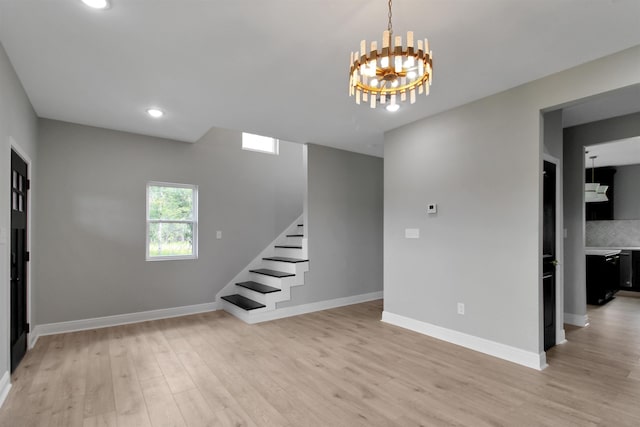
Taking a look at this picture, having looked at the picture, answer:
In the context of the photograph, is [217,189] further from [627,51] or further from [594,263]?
[594,263]

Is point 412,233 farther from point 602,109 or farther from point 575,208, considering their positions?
point 602,109

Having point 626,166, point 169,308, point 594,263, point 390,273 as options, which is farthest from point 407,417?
point 626,166

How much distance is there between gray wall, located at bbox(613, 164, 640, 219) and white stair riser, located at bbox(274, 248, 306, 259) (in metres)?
7.14

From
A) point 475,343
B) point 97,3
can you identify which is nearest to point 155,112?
point 97,3

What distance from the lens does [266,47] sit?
2.54 metres

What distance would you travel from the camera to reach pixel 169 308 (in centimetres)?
490

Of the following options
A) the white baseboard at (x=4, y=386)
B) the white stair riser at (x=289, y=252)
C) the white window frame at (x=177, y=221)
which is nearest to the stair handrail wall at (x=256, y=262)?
the white stair riser at (x=289, y=252)

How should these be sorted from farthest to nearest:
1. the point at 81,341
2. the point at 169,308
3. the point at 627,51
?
the point at 169,308 → the point at 81,341 → the point at 627,51

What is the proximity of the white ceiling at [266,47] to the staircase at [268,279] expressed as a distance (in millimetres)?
2419

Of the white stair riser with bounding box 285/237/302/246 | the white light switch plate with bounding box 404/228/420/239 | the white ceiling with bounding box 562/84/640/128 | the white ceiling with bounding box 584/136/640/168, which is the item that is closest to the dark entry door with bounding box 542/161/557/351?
the white ceiling with bounding box 562/84/640/128

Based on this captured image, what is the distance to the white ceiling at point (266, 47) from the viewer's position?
82.5 inches

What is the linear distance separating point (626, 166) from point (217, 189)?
28.4 ft

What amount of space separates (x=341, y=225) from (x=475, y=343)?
2746 millimetres

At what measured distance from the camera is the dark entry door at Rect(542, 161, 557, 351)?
3537 mm
